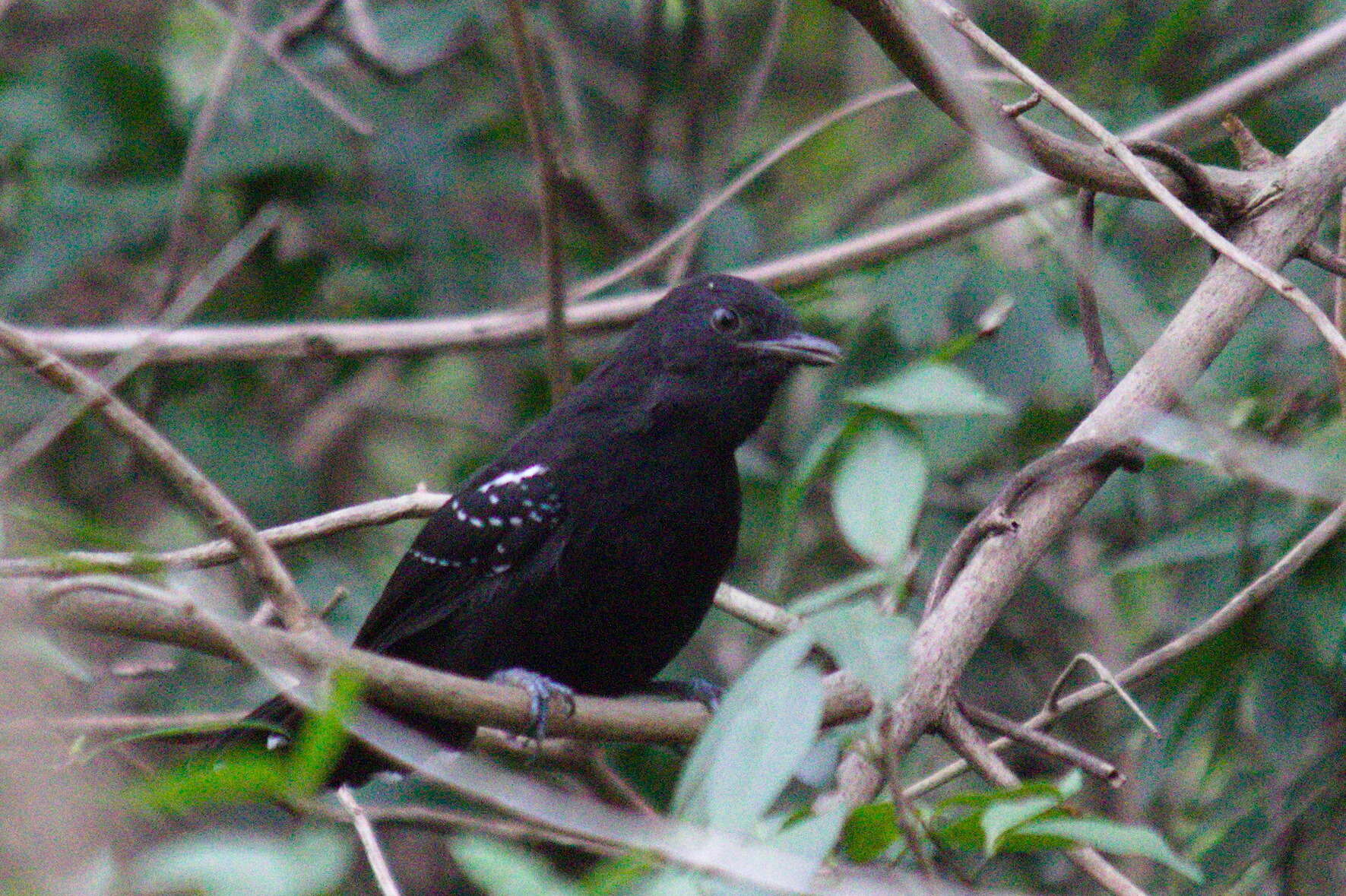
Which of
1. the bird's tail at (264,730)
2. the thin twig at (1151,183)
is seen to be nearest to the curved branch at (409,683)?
the thin twig at (1151,183)

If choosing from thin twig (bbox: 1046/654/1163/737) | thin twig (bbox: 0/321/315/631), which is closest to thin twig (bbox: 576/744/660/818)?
thin twig (bbox: 1046/654/1163/737)

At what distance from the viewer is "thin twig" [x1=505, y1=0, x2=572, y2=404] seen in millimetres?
3375

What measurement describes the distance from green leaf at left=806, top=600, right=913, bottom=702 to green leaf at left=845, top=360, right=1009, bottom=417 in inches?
8.7

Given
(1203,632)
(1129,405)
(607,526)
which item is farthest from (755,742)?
(607,526)

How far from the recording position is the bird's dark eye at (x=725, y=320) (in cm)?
369

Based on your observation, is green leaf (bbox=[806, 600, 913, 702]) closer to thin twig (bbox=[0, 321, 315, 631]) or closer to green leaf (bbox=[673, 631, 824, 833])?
green leaf (bbox=[673, 631, 824, 833])

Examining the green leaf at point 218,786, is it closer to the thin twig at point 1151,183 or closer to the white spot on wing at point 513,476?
the thin twig at point 1151,183

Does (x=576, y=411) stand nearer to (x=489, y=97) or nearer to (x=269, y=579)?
(x=269, y=579)

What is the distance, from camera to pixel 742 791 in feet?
5.02

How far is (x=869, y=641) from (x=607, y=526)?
1.88 metres

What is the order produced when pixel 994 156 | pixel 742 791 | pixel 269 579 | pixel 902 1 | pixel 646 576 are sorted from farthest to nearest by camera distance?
1. pixel 646 576
2. pixel 902 1
3. pixel 994 156
4. pixel 269 579
5. pixel 742 791

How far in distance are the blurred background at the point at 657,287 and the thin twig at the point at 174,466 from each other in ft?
1.12

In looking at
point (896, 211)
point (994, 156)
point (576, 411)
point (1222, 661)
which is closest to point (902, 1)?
point (994, 156)

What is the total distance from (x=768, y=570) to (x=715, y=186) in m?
1.36
